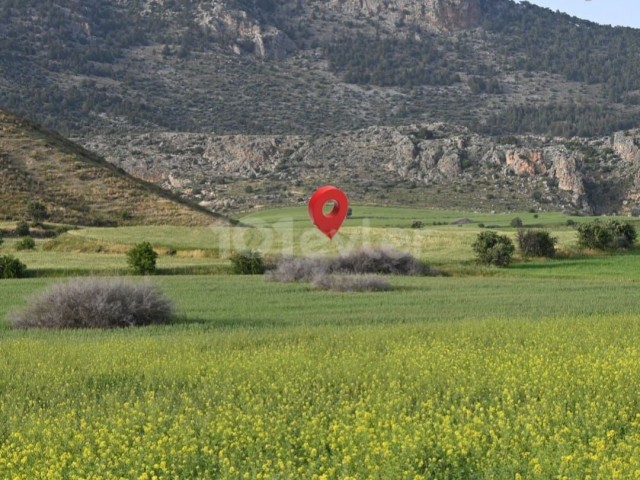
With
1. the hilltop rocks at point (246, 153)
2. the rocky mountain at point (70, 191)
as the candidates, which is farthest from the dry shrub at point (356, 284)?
the hilltop rocks at point (246, 153)

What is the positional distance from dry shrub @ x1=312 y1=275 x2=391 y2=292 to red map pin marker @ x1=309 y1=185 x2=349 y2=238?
6.01 metres

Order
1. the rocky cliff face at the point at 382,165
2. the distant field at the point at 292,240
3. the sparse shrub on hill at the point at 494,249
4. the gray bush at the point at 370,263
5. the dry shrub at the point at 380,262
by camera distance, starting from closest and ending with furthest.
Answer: the gray bush at the point at 370,263, the dry shrub at the point at 380,262, the sparse shrub on hill at the point at 494,249, the distant field at the point at 292,240, the rocky cliff face at the point at 382,165

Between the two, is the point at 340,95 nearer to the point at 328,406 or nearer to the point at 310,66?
the point at 310,66

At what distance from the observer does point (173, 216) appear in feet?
191

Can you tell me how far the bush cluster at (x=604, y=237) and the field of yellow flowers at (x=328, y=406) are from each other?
26.8 meters

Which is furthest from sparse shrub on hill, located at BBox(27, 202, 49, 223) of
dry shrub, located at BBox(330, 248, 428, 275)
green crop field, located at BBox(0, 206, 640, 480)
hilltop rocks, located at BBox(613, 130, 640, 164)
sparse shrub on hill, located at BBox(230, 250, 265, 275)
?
hilltop rocks, located at BBox(613, 130, 640, 164)

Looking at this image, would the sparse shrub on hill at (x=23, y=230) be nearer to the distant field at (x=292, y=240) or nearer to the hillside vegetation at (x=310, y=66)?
the distant field at (x=292, y=240)

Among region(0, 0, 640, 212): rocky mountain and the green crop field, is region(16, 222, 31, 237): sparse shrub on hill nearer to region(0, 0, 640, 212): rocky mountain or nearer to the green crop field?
the green crop field

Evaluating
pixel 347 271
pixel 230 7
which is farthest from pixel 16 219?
pixel 230 7

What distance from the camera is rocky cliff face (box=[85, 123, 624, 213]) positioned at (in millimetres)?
93312

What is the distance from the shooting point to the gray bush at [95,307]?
1986 cm

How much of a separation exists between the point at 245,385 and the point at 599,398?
4328 mm

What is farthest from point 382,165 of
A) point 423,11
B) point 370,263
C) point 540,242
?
point 423,11

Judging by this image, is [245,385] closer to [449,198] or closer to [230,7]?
[449,198]
